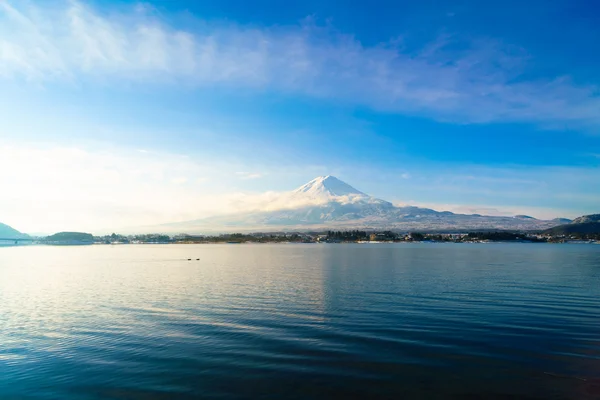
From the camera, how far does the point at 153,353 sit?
17688 mm

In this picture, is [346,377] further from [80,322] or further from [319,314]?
[80,322]

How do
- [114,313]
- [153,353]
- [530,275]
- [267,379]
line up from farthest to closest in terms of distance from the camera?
[530,275] → [114,313] → [153,353] → [267,379]

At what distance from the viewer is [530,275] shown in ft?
149

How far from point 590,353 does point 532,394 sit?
19.6 feet

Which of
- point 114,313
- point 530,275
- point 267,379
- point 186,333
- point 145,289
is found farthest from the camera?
point 530,275

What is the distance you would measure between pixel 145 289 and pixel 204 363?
2426 cm

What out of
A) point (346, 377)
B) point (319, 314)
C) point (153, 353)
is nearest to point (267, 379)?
point (346, 377)

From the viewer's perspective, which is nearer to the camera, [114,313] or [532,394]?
[532,394]

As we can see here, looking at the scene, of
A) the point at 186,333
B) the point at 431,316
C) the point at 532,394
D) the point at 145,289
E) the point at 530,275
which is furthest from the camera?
the point at 530,275

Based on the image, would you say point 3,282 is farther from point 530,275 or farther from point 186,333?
point 530,275

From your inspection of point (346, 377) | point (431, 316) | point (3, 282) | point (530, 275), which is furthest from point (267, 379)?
point (3, 282)

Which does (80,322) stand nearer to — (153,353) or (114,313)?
(114,313)

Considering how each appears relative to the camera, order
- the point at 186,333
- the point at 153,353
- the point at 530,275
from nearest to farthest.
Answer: the point at 153,353
the point at 186,333
the point at 530,275

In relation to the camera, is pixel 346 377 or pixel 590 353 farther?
pixel 590 353
